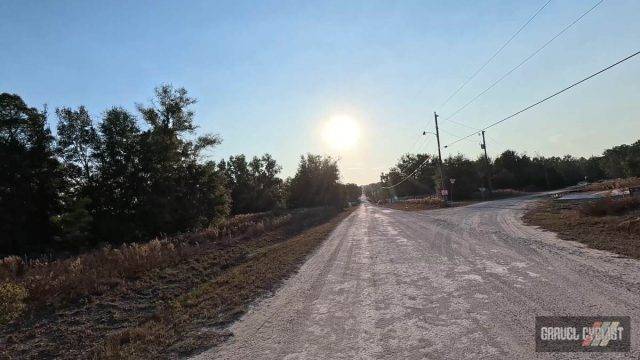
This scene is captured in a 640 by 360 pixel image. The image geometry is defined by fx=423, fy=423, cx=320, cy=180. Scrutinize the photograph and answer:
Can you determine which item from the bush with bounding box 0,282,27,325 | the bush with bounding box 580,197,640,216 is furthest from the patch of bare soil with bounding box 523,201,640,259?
the bush with bounding box 0,282,27,325

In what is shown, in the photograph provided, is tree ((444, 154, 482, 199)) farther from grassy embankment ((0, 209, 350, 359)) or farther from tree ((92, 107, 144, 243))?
grassy embankment ((0, 209, 350, 359))

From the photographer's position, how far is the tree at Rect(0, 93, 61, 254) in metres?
40.0

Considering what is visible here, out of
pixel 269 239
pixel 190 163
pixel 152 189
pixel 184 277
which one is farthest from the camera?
pixel 190 163

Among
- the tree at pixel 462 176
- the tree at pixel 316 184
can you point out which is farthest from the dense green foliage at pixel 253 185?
the tree at pixel 462 176

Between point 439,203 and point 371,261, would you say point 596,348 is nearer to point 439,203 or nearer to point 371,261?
point 371,261

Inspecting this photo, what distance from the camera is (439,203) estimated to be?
50.7 metres

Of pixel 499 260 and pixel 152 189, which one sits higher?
pixel 152 189

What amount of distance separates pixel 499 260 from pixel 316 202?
72.6m

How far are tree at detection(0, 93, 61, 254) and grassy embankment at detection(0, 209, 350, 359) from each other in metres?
26.0

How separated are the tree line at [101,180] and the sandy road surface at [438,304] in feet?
115

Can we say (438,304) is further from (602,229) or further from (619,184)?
(619,184)

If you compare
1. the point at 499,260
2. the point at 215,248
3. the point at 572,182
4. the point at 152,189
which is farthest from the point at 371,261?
the point at 572,182

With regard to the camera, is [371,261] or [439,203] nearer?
[371,261]

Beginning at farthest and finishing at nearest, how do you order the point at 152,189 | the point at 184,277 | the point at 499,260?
1. the point at 152,189
2. the point at 184,277
3. the point at 499,260
